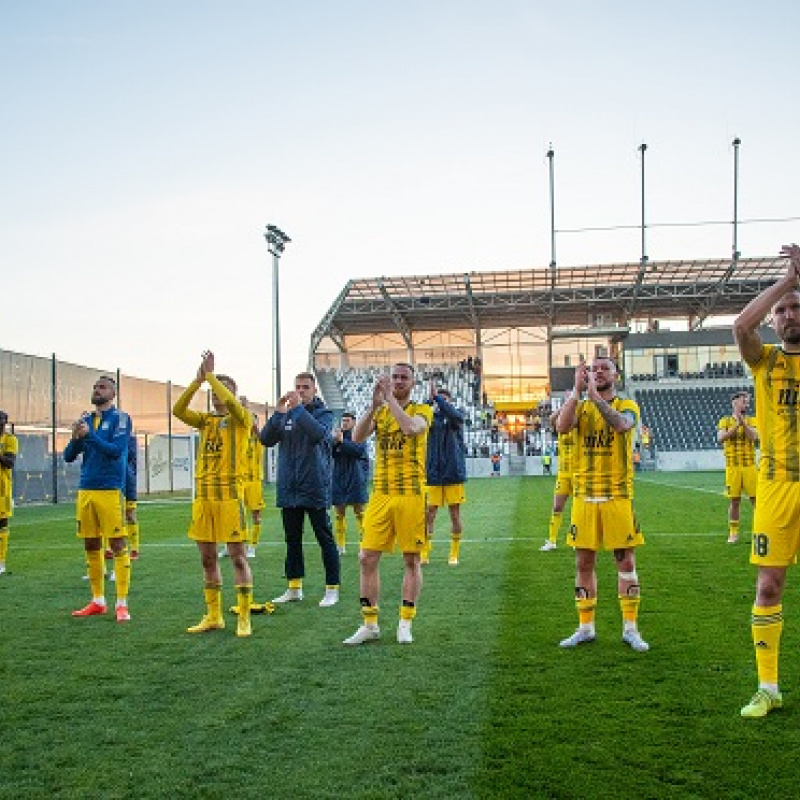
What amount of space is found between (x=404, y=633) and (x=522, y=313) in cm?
5801

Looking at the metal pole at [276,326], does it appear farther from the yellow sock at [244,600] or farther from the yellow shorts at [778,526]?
the yellow shorts at [778,526]

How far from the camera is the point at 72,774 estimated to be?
4.28 metres

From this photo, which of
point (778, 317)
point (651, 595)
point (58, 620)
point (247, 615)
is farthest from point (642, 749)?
point (58, 620)

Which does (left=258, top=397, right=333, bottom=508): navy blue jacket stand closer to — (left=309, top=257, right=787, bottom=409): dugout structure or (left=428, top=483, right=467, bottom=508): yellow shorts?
(left=428, top=483, right=467, bottom=508): yellow shorts

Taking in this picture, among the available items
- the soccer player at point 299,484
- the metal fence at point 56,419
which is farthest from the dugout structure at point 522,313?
the soccer player at point 299,484

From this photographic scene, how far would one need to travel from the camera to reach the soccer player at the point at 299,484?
9062 millimetres

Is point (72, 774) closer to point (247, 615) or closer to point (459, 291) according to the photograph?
point (247, 615)

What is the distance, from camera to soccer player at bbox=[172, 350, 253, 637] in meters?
7.62

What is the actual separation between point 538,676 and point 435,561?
21.1 feet

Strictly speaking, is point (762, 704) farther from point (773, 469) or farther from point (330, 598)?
point (330, 598)

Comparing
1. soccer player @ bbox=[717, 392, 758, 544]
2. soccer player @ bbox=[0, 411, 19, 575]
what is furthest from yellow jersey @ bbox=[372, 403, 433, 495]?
soccer player @ bbox=[717, 392, 758, 544]

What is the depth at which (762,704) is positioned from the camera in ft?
16.4

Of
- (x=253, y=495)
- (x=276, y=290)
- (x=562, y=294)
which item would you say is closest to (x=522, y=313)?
(x=562, y=294)

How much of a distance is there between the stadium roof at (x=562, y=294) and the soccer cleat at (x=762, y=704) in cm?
5258
